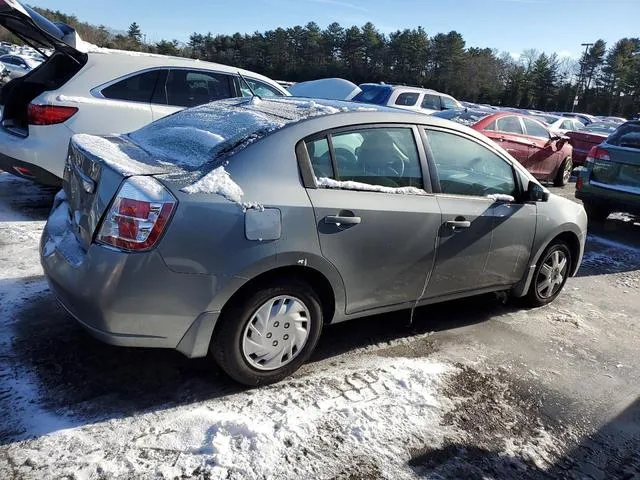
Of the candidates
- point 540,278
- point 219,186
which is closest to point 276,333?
point 219,186

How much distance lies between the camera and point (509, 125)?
11.1m

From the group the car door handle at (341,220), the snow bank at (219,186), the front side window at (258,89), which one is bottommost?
the car door handle at (341,220)

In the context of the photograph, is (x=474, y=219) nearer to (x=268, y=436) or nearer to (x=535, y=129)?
(x=268, y=436)

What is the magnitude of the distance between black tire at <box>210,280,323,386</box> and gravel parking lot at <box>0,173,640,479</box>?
0.10 metres

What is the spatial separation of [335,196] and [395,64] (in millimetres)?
70870

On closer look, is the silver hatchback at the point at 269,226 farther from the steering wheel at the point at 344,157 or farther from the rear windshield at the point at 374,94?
the rear windshield at the point at 374,94

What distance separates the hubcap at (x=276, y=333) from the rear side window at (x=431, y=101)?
12.7 meters

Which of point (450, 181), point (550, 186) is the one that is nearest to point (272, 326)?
point (450, 181)

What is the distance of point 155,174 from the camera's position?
116 inches

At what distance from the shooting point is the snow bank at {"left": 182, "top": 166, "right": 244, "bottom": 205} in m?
2.83

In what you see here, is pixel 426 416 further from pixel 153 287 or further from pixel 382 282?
pixel 153 287

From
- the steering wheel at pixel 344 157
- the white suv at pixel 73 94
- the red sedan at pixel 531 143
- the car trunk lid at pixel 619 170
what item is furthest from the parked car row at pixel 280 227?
the red sedan at pixel 531 143

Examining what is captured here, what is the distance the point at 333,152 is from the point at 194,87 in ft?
12.5

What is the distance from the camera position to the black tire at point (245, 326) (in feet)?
9.81
